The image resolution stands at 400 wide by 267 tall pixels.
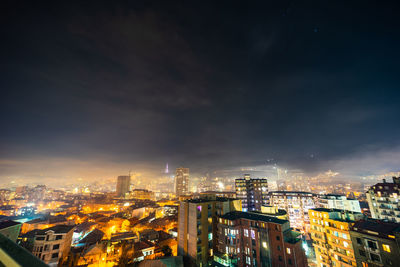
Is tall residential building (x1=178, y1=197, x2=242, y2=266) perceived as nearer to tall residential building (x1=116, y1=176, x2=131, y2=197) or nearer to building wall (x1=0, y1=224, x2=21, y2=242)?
building wall (x1=0, y1=224, x2=21, y2=242)

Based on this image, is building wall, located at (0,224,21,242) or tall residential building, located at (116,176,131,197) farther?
tall residential building, located at (116,176,131,197)

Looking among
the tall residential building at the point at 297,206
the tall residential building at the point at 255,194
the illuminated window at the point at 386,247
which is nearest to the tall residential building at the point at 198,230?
the illuminated window at the point at 386,247

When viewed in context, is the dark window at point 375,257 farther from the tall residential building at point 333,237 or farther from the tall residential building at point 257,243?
the tall residential building at point 257,243

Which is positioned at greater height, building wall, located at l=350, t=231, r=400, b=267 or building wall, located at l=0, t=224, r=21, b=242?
building wall, located at l=0, t=224, r=21, b=242

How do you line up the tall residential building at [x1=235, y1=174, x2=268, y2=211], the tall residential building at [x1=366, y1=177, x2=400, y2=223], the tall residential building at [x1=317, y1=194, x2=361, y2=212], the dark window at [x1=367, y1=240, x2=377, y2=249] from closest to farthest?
the dark window at [x1=367, y1=240, x2=377, y2=249], the tall residential building at [x1=366, y1=177, x2=400, y2=223], the tall residential building at [x1=317, y1=194, x2=361, y2=212], the tall residential building at [x1=235, y1=174, x2=268, y2=211]

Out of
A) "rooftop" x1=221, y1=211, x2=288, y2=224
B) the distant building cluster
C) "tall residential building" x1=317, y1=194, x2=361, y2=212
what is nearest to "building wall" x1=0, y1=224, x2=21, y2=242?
the distant building cluster

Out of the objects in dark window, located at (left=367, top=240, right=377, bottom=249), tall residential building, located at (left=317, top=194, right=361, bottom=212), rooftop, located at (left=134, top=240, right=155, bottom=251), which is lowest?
rooftop, located at (left=134, top=240, right=155, bottom=251)

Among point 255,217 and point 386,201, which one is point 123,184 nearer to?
point 255,217
